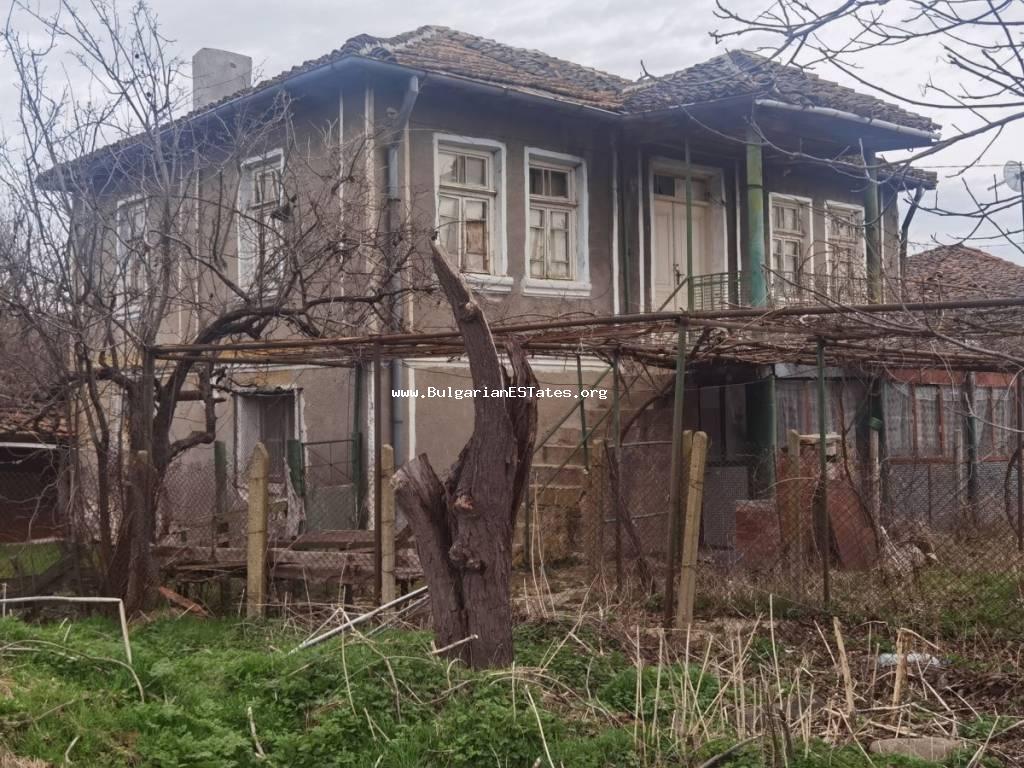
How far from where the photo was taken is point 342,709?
5418mm

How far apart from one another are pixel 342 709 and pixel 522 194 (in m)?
10.3

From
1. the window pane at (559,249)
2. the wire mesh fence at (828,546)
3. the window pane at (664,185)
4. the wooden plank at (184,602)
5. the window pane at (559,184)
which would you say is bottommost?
the wooden plank at (184,602)

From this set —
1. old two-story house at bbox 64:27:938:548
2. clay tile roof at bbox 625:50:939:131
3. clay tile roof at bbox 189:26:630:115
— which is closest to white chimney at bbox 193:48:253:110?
old two-story house at bbox 64:27:938:548

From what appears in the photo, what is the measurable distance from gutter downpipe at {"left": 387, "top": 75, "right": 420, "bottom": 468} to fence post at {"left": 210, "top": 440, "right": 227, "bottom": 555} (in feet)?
6.75

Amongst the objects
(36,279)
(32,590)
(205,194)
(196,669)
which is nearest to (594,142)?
(205,194)

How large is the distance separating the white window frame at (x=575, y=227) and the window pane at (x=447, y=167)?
3.20ft

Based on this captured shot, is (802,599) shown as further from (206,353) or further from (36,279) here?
(36,279)

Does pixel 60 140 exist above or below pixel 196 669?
above

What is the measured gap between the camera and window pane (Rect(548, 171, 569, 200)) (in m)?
15.3

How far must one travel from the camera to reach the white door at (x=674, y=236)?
16.5 meters

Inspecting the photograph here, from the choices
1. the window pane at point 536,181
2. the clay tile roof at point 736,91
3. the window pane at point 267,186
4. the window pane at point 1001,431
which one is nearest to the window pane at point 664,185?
the clay tile roof at point 736,91

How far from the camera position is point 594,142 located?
611 inches

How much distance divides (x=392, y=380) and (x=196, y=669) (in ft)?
24.8

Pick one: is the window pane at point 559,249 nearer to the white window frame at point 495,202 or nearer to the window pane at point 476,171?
the white window frame at point 495,202
